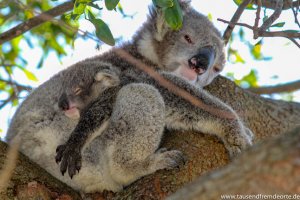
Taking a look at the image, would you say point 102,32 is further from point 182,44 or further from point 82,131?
point 182,44

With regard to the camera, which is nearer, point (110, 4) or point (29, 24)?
point (110, 4)

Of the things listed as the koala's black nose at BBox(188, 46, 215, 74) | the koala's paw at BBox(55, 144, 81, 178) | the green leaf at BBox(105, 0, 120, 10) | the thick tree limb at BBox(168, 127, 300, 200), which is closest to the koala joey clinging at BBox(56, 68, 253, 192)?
the koala's paw at BBox(55, 144, 81, 178)

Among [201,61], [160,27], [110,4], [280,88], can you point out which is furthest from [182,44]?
[110,4]

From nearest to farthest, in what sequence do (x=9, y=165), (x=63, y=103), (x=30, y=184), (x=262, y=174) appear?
(x=262, y=174)
(x=9, y=165)
(x=30, y=184)
(x=63, y=103)

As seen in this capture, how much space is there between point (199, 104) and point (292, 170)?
2863mm

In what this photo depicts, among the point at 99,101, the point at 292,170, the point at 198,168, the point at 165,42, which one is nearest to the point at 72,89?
the point at 99,101

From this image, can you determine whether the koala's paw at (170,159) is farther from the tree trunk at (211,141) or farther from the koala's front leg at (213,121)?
the koala's front leg at (213,121)

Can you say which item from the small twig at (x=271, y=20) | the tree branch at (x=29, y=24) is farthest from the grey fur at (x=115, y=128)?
the small twig at (x=271, y=20)

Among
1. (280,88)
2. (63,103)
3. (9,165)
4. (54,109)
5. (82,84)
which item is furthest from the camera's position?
(280,88)

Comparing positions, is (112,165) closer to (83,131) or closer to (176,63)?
(83,131)

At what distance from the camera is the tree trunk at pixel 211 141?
427 cm

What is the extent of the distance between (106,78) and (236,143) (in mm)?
1323

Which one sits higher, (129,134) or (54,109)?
(129,134)

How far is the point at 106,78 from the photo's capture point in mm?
5078
